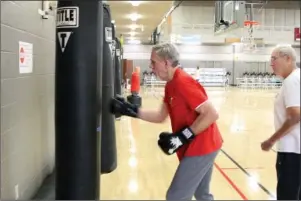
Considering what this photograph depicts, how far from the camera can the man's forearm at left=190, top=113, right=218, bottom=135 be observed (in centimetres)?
217

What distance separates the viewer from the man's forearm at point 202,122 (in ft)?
7.11

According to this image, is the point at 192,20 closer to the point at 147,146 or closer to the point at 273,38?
the point at 273,38

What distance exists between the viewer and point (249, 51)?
9.70ft

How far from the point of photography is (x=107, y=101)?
2568mm

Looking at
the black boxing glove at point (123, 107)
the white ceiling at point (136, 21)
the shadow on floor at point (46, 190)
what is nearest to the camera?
the black boxing glove at point (123, 107)

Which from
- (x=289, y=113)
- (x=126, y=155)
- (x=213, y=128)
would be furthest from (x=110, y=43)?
(x=126, y=155)

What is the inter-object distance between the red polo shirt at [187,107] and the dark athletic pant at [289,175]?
1.42 ft

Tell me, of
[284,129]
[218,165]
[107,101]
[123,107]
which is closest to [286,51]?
[284,129]

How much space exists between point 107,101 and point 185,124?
0.62 metres

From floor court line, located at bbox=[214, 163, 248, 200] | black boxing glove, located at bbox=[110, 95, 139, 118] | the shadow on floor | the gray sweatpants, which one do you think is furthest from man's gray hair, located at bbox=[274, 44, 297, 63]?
the shadow on floor

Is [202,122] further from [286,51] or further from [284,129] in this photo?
[286,51]

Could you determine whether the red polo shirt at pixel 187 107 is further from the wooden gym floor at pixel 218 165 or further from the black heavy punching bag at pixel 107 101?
the black heavy punching bag at pixel 107 101

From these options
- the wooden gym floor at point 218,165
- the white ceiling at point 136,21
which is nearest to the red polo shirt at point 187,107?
the wooden gym floor at point 218,165

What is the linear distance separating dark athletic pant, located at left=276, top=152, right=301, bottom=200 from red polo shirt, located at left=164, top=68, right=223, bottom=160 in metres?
0.43
